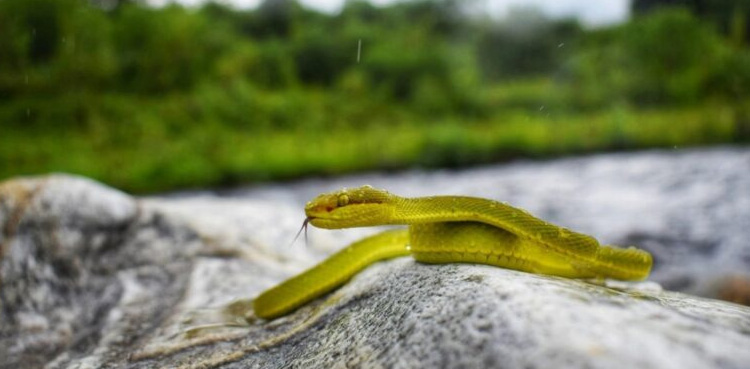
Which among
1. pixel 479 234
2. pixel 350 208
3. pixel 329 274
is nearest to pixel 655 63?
pixel 329 274

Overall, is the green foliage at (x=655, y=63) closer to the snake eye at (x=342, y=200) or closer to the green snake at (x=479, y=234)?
the green snake at (x=479, y=234)

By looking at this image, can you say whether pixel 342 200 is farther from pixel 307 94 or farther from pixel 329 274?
pixel 307 94

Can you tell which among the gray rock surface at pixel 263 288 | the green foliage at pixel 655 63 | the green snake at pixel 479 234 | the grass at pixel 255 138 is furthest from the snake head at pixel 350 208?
the green foliage at pixel 655 63

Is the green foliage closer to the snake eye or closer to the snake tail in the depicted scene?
the snake tail

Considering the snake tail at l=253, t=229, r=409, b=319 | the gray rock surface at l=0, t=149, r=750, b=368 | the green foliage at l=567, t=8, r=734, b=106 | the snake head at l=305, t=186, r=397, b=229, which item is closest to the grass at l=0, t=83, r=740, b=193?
the green foliage at l=567, t=8, r=734, b=106

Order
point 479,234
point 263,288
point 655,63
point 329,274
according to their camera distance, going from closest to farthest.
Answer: point 479,234 < point 329,274 < point 263,288 < point 655,63

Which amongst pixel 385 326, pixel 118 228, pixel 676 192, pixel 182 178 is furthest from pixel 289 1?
pixel 385 326
